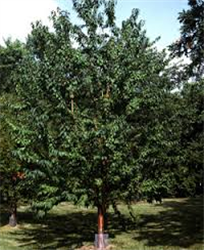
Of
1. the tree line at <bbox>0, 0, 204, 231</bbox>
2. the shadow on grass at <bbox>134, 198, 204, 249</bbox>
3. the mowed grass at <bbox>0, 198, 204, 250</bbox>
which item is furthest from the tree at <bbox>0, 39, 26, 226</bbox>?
the shadow on grass at <bbox>134, 198, 204, 249</bbox>

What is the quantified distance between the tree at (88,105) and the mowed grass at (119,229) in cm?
221

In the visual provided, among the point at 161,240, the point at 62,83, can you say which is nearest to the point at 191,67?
the point at 62,83

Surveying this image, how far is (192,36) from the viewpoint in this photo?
1925 centimetres

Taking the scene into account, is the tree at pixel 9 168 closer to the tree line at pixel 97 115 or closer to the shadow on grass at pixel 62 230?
the shadow on grass at pixel 62 230

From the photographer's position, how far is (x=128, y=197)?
17219 mm

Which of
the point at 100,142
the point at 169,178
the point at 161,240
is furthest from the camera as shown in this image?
the point at 161,240

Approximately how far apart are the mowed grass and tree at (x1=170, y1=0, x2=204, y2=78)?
6933 mm

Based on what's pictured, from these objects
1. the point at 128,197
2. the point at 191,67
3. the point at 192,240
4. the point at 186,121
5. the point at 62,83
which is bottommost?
the point at 192,240

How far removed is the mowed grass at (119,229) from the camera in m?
18.3

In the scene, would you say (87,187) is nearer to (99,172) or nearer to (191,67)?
(99,172)

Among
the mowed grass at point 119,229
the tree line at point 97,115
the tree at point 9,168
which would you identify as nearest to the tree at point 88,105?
the tree line at point 97,115

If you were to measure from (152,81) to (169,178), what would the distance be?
3.53 meters

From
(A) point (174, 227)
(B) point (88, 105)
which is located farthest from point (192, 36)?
(A) point (174, 227)

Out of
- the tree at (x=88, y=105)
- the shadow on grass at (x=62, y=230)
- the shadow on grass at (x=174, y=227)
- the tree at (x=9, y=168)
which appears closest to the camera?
the tree at (x=88, y=105)
